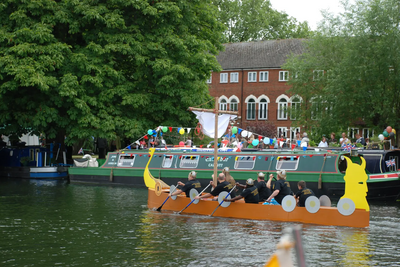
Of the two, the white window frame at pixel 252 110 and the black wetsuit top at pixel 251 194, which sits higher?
the white window frame at pixel 252 110

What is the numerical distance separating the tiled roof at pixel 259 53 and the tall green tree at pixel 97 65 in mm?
27878

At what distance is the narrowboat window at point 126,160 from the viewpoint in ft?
106

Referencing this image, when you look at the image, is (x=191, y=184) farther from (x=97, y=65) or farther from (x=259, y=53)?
(x=259, y=53)

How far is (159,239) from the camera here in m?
14.7

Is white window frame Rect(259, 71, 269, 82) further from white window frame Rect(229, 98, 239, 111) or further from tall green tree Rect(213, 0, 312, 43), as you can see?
tall green tree Rect(213, 0, 312, 43)

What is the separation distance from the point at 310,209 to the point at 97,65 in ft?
58.0

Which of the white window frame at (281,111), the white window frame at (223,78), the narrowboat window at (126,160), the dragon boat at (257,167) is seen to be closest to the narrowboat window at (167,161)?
the dragon boat at (257,167)

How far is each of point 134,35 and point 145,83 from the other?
2.91m

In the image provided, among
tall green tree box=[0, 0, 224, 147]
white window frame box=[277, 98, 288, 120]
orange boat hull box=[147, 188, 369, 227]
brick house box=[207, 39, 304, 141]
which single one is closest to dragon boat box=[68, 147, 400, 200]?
tall green tree box=[0, 0, 224, 147]

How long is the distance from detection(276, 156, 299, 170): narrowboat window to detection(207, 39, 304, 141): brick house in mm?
31681

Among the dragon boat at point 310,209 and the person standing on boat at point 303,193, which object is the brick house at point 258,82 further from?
the person standing on boat at point 303,193

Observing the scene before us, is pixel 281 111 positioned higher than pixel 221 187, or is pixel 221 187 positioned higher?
pixel 281 111

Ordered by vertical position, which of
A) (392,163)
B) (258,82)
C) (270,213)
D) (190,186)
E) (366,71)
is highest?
(258,82)

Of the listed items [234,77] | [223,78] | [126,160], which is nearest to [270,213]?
[126,160]
